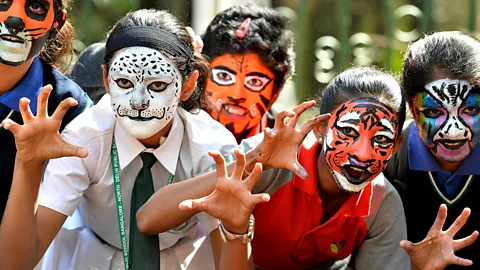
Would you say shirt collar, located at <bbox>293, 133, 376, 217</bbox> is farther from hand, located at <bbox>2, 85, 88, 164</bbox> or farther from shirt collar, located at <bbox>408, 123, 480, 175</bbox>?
hand, located at <bbox>2, 85, 88, 164</bbox>

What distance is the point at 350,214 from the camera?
12.1ft

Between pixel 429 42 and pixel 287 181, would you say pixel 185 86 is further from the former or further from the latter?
pixel 429 42

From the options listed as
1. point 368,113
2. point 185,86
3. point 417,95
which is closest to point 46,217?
point 185,86

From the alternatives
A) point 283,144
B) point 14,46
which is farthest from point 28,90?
point 283,144

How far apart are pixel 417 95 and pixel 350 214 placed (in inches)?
21.6

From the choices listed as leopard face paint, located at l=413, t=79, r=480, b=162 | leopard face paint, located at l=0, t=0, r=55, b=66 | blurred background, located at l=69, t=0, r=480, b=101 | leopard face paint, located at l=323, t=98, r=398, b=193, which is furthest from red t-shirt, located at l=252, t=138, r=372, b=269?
blurred background, located at l=69, t=0, r=480, b=101

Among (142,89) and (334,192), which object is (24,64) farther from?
(334,192)

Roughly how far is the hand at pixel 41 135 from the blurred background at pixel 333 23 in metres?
2.31

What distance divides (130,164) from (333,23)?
2.52m

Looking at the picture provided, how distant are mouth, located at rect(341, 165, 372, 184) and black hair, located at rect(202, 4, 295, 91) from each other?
0.97 m

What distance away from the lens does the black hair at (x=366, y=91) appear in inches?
144

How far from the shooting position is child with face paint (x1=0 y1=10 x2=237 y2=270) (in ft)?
11.5

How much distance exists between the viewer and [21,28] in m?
3.67

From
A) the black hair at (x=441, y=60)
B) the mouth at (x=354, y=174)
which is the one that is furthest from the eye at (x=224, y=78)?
the mouth at (x=354, y=174)
